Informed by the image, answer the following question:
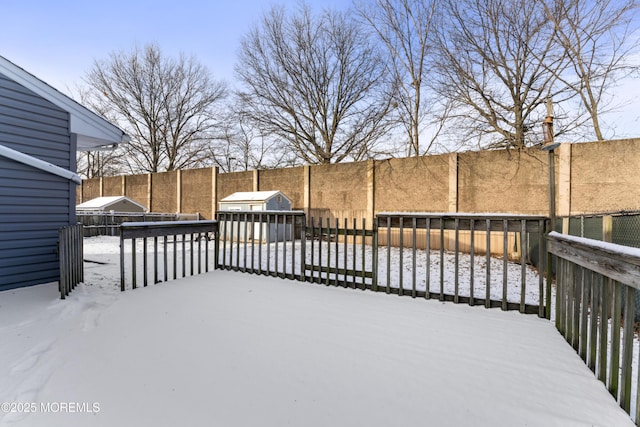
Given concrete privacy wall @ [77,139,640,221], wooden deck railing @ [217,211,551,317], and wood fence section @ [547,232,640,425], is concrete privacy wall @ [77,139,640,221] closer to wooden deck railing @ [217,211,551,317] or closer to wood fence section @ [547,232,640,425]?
wooden deck railing @ [217,211,551,317]

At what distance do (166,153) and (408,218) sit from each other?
86.5ft

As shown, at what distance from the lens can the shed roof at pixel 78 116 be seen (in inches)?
190

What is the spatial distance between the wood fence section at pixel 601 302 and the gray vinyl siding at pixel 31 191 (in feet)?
23.5

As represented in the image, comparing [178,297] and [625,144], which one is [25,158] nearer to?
[178,297]

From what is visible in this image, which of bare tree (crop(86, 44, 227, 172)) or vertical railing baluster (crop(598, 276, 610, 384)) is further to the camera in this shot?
bare tree (crop(86, 44, 227, 172))

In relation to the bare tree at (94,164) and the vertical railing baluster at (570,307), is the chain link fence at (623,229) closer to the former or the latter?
the vertical railing baluster at (570,307)

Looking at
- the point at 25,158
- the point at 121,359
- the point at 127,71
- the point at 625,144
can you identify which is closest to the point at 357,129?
the point at 625,144

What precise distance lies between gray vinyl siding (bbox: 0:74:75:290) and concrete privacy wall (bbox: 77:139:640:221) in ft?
29.4

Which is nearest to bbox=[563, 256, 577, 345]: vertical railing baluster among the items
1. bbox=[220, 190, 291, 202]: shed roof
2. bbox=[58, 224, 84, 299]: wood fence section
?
bbox=[58, 224, 84, 299]: wood fence section

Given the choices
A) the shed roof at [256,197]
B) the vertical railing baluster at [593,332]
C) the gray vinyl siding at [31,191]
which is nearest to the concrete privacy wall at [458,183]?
the shed roof at [256,197]

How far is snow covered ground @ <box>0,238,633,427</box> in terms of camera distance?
1.80m

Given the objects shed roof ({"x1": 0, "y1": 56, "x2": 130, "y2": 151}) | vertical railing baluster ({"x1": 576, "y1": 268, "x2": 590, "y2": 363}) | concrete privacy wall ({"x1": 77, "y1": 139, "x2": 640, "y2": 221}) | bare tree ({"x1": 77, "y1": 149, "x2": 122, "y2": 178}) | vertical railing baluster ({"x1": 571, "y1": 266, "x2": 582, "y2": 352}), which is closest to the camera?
vertical railing baluster ({"x1": 576, "y1": 268, "x2": 590, "y2": 363})

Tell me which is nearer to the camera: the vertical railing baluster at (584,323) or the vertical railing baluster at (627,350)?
the vertical railing baluster at (627,350)

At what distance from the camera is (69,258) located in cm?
445
